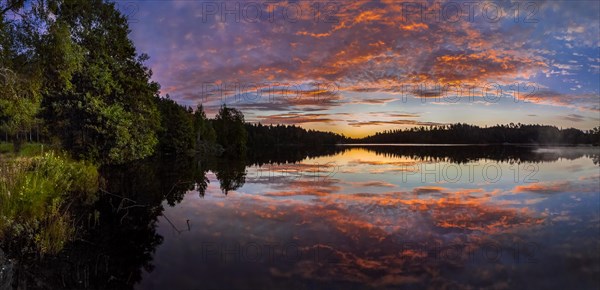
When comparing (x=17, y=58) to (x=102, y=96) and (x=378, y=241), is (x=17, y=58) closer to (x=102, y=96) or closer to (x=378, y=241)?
(x=102, y=96)

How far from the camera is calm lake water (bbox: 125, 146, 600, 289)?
8.26 metres

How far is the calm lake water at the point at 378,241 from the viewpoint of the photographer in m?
8.26

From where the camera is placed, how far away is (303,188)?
2253cm

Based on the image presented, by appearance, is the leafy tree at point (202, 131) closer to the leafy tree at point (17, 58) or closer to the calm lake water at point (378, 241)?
the leafy tree at point (17, 58)

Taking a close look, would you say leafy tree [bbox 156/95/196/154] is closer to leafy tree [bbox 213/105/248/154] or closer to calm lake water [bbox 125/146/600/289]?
leafy tree [bbox 213/105/248/154]

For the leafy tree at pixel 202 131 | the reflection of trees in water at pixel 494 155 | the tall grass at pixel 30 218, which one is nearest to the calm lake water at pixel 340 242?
the tall grass at pixel 30 218

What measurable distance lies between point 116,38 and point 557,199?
3002 centimetres

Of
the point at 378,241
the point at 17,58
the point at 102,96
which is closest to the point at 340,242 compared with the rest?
the point at 378,241

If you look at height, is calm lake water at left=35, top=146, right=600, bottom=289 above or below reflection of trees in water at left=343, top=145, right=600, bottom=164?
below

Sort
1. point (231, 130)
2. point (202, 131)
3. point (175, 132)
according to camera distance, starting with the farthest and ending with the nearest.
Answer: point (231, 130) < point (202, 131) < point (175, 132)

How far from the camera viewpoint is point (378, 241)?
11070 millimetres

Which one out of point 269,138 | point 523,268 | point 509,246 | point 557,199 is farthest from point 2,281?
point 269,138

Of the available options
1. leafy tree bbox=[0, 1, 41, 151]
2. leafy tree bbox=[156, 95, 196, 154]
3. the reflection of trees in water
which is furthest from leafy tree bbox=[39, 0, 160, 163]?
leafy tree bbox=[156, 95, 196, 154]

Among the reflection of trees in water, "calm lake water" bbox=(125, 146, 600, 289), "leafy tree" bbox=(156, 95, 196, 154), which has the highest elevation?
"leafy tree" bbox=(156, 95, 196, 154)
